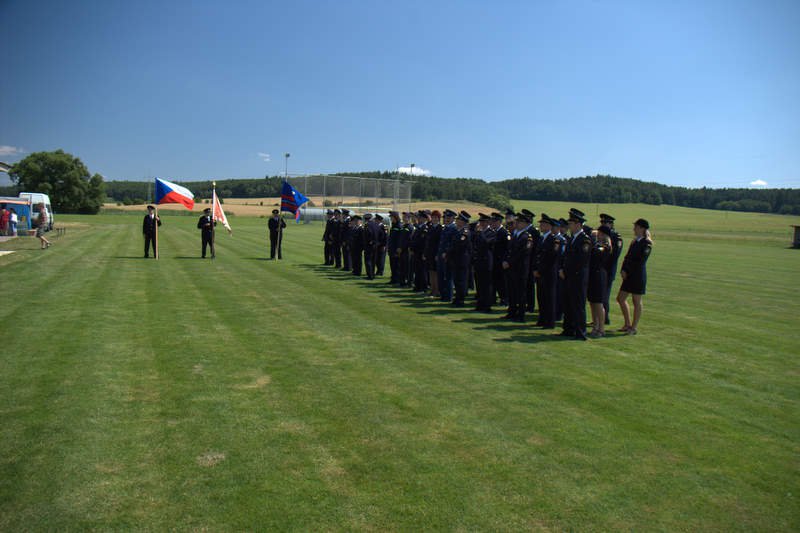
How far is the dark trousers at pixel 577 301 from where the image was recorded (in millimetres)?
9742

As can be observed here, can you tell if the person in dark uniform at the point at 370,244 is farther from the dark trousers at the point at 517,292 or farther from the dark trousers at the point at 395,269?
the dark trousers at the point at 517,292

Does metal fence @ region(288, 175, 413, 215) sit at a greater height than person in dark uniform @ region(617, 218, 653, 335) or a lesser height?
greater

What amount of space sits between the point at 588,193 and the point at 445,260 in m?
107

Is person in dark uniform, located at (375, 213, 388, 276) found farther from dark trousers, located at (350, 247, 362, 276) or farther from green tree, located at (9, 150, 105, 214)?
green tree, located at (9, 150, 105, 214)

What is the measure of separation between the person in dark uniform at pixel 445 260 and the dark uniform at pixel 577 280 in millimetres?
3692

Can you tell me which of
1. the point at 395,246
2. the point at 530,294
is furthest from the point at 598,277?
the point at 395,246

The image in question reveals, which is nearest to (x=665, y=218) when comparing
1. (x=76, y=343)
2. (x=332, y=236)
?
(x=332, y=236)

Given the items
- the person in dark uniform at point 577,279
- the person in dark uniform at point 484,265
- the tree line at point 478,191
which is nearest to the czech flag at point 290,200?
the person in dark uniform at point 484,265

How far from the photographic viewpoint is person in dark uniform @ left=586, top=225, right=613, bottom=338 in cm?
997

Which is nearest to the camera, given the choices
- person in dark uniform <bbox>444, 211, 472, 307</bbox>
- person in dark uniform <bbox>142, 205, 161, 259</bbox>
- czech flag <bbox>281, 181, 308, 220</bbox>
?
person in dark uniform <bbox>444, 211, 472, 307</bbox>

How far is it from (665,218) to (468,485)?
304 ft

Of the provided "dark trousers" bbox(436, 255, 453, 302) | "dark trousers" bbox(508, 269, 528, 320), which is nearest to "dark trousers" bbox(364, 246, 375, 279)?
"dark trousers" bbox(436, 255, 453, 302)

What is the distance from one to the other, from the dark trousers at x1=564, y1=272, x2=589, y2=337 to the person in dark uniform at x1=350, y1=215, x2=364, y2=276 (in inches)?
370

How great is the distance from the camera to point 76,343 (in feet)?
27.9
